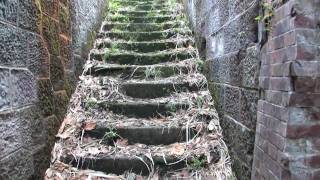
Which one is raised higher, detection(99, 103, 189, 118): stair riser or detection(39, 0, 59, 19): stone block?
detection(39, 0, 59, 19): stone block

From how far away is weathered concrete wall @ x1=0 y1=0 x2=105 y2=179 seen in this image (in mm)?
1834

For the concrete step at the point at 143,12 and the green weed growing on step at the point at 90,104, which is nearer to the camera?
the green weed growing on step at the point at 90,104

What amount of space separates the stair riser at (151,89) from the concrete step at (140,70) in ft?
0.76

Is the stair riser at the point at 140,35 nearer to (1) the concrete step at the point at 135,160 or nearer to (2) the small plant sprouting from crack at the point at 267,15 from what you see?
(1) the concrete step at the point at 135,160

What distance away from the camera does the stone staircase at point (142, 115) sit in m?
2.57

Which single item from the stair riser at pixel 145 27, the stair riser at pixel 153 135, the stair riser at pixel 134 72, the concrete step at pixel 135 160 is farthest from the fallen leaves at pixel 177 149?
the stair riser at pixel 145 27

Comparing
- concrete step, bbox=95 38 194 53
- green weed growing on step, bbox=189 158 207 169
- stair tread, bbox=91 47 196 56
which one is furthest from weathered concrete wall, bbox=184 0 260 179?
concrete step, bbox=95 38 194 53

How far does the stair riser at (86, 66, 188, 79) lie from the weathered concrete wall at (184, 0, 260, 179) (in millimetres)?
373

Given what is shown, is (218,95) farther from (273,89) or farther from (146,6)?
(146,6)

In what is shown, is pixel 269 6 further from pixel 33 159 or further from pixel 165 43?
pixel 165 43

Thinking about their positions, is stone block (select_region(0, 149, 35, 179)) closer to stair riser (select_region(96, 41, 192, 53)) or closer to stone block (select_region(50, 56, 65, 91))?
stone block (select_region(50, 56, 65, 91))

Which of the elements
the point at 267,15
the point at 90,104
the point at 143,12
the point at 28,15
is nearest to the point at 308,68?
the point at 267,15

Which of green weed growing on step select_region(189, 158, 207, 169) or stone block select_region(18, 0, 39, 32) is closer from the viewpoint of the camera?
stone block select_region(18, 0, 39, 32)

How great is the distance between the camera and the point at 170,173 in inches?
100
